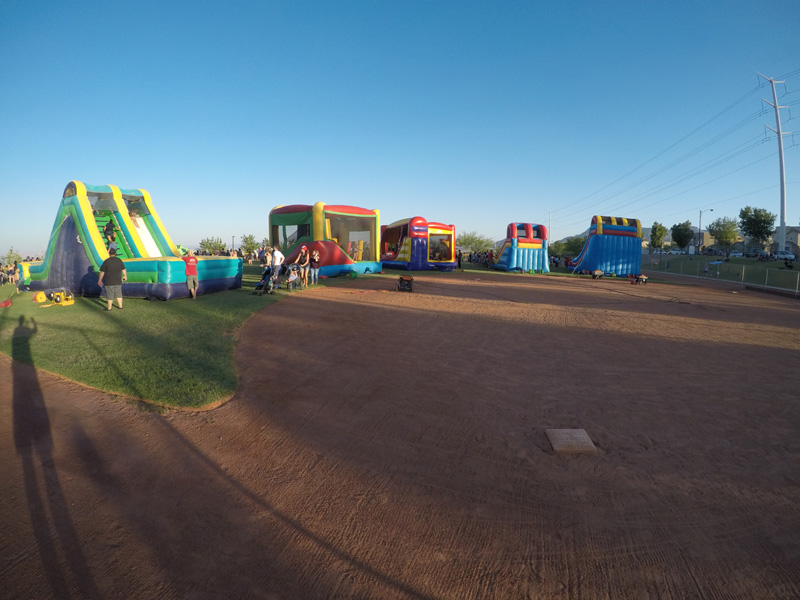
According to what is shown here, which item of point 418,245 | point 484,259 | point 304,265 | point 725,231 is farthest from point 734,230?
point 304,265

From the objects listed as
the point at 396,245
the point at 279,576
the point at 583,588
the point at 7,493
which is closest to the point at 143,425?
the point at 7,493

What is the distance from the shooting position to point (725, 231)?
209ft

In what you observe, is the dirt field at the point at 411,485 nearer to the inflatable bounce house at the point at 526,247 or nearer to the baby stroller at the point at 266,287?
the baby stroller at the point at 266,287

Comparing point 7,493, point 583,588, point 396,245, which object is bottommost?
point 583,588

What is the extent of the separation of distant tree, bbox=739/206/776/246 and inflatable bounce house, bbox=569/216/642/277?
35089 mm

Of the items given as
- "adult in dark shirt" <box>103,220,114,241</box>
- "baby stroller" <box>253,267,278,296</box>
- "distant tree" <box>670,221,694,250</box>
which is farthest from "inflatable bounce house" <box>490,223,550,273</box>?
"distant tree" <box>670,221,694,250</box>

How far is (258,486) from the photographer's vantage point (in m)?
3.36

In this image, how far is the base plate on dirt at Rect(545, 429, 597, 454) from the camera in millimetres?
3947

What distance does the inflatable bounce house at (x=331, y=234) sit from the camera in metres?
21.3

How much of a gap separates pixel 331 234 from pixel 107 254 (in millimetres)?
11336

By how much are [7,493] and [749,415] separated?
7.54m

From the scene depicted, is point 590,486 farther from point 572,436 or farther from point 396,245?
point 396,245

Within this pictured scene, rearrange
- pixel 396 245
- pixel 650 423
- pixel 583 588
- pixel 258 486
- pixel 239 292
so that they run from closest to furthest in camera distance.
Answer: pixel 583 588
pixel 258 486
pixel 650 423
pixel 239 292
pixel 396 245

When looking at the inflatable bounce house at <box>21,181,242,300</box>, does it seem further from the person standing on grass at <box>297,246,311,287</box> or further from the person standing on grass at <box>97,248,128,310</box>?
the person standing on grass at <box>297,246,311,287</box>
